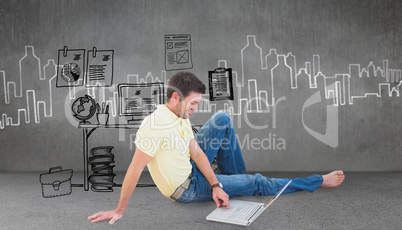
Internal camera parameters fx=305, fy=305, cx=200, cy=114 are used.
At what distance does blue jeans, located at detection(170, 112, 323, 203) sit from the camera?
1891 mm

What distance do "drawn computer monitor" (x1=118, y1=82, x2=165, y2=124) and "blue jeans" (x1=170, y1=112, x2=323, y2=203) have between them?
1.54 metres

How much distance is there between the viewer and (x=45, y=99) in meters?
3.61

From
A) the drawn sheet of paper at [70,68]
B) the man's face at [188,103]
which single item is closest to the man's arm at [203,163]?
the man's face at [188,103]

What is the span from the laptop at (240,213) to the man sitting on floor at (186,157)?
0.19ft

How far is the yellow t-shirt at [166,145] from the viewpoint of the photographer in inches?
63.1

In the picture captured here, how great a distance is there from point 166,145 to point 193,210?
552 millimetres

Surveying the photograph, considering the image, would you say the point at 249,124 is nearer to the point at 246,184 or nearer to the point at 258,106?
the point at 258,106

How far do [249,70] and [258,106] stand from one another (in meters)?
0.42

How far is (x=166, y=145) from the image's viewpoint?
5.60 feet

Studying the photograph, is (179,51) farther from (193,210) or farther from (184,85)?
(193,210)

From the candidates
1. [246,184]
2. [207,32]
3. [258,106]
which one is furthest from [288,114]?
[246,184]

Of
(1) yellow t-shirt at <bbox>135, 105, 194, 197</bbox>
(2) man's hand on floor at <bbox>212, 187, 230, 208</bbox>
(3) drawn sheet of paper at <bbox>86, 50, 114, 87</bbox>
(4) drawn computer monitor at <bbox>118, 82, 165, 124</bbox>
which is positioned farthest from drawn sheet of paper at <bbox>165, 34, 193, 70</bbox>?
(2) man's hand on floor at <bbox>212, 187, 230, 208</bbox>

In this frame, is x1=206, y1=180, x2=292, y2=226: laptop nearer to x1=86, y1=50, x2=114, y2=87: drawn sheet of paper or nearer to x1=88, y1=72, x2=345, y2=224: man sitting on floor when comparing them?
x1=88, y1=72, x2=345, y2=224: man sitting on floor

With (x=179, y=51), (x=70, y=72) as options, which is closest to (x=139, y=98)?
(x=179, y=51)
